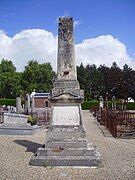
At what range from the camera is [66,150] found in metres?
7.57

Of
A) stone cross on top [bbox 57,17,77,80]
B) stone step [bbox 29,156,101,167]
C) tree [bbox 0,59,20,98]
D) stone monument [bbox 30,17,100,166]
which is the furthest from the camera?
tree [bbox 0,59,20,98]

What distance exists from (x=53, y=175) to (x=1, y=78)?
216 feet

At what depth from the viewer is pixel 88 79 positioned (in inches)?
2958

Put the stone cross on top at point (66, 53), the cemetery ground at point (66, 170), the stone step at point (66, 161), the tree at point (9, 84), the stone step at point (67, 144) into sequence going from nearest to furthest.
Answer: the cemetery ground at point (66, 170) < the stone step at point (66, 161) < the stone step at point (67, 144) < the stone cross on top at point (66, 53) < the tree at point (9, 84)

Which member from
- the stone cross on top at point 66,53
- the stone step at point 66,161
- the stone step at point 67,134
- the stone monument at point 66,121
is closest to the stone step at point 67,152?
the stone monument at point 66,121

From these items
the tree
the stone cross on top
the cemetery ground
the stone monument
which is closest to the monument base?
the stone monument

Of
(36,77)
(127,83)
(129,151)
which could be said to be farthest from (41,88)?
(129,151)

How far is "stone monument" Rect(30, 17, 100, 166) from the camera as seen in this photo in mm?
7375

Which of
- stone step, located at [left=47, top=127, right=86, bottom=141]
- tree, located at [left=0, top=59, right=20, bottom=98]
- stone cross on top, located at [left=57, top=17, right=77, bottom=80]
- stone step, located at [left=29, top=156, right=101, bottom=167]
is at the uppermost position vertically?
tree, located at [left=0, top=59, right=20, bottom=98]

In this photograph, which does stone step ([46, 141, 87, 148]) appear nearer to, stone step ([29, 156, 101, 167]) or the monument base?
the monument base

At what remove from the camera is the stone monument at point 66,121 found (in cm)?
738

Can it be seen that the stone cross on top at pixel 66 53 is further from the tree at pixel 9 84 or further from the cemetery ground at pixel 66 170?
the tree at pixel 9 84

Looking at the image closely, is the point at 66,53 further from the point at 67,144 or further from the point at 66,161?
the point at 66,161

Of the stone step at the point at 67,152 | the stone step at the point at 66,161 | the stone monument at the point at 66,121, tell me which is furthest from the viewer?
the stone step at the point at 67,152
